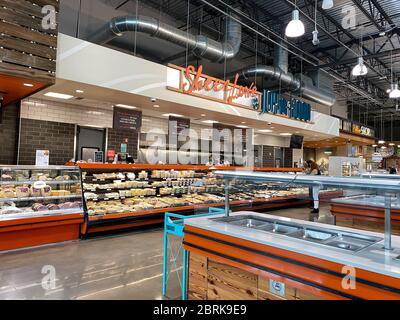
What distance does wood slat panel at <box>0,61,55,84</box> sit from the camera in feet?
14.3

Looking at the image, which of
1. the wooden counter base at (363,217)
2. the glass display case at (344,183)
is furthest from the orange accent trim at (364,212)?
the glass display case at (344,183)

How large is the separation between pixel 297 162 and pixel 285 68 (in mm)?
5815

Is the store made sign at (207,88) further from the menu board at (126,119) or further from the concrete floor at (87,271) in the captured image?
the concrete floor at (87,271)

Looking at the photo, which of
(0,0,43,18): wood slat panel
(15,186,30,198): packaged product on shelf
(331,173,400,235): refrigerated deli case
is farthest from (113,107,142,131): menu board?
(331,173,400,235): refrigerated deli case

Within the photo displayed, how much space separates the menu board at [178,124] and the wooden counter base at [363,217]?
4709 mm

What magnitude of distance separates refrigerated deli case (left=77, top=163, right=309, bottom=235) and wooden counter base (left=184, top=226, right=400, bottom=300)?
2.98 meters

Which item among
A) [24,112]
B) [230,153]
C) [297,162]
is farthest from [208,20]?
[297,162]

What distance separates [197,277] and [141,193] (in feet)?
14.3

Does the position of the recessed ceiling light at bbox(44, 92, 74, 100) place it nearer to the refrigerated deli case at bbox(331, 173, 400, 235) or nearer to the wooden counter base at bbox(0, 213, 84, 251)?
the wooden counter base at bbox(0, 213, 84, 251)

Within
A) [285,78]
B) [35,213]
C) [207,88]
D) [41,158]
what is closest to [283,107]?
[285,78]

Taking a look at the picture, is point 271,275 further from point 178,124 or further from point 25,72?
point 178,124

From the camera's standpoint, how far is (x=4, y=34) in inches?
172

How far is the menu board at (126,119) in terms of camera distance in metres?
7.02

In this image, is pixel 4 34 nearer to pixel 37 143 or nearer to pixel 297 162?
pixel 37 143
